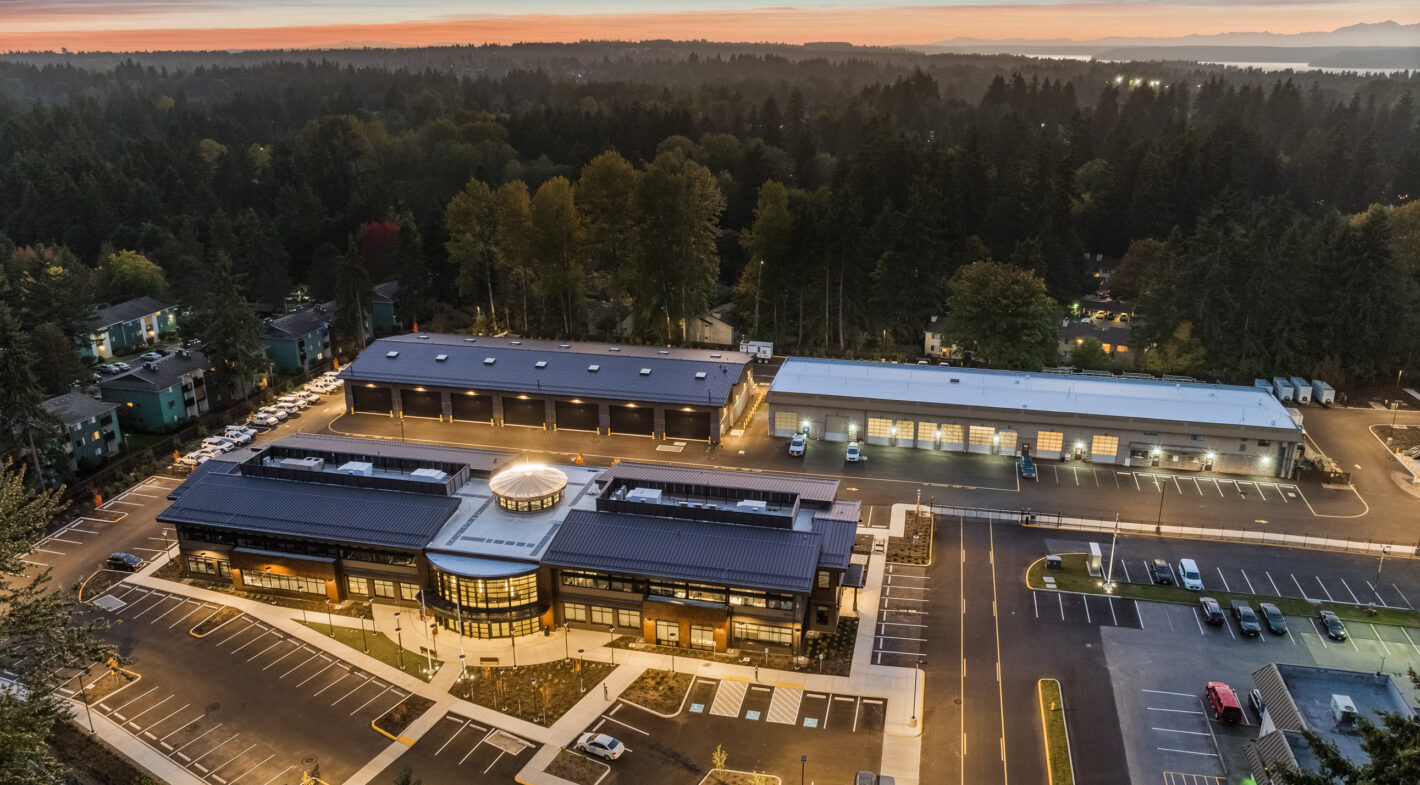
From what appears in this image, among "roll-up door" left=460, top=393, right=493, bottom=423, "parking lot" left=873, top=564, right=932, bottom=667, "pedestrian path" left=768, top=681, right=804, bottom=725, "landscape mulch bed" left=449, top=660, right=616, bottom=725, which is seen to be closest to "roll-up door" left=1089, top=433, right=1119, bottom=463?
"parking lot" left=873, top=564, right=932, bottom=667

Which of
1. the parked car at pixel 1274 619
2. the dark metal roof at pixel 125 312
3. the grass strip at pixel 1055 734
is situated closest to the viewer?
the grass strip at pixel 1055 734

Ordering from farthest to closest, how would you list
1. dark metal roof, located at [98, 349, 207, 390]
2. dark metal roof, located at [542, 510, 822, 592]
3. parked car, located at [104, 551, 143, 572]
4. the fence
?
dark metal roof, located at [98, 349, 207, 390] < the fence < parked car, located at [104, 551, 143, 572] < dark metal roof, located at [542, 510, 822, 592]

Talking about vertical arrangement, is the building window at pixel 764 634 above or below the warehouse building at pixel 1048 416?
below

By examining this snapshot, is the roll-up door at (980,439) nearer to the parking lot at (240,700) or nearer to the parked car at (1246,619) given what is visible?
the parked car at (1246,619)

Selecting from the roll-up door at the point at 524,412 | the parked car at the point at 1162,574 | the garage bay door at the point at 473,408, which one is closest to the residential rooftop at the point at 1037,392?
the parked car at the point at 1162,574

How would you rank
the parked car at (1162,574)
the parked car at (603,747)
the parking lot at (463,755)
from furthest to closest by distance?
the parked car at (1162,574), the parked car at (603,747), the parking lot at (463,755)

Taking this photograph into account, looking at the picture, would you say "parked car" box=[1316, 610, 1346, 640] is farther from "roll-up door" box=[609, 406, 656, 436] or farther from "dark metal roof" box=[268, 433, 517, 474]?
"dark metal roof" box=[268, 433, 517, 474]

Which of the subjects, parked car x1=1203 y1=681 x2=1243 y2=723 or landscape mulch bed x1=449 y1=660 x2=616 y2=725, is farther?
landscape mulch bed x1=449 y1=660 x2=616 y2=725
